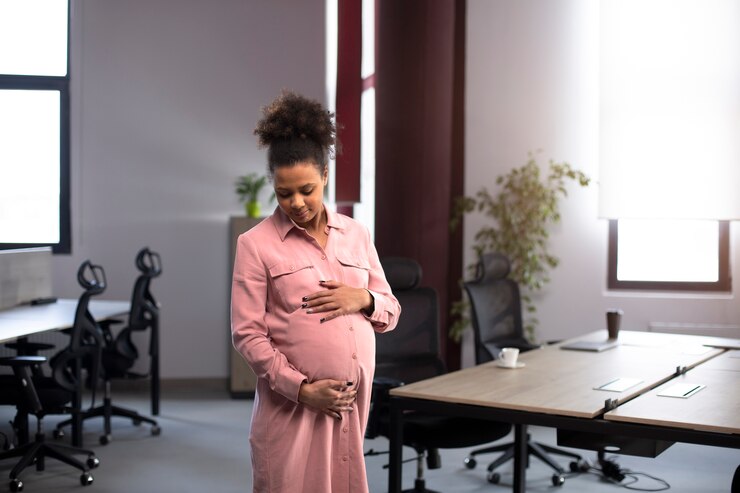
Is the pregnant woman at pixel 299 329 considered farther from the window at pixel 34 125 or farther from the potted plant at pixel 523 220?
the window at pixel 34 125

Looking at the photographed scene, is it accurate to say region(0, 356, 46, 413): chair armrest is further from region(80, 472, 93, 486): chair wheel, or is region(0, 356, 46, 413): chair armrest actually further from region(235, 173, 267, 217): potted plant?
region(235, 173, 267, 217): potted plant

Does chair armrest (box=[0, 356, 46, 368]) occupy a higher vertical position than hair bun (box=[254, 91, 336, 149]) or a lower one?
lower

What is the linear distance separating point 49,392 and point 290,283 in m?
2.98

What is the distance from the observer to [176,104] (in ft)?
23.8

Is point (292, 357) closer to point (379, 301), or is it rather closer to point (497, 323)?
point (379, 301)

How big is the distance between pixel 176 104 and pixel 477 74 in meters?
2.51

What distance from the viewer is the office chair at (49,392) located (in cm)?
436

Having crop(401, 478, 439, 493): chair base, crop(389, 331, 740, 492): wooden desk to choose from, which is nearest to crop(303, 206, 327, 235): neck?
crop(389, 331, 740, 492): wooden desk

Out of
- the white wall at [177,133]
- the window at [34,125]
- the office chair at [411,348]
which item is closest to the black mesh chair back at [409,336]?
the office chair at [411,348]

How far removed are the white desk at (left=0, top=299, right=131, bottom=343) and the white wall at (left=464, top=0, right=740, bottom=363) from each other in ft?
8.64

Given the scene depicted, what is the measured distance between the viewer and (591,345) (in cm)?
432

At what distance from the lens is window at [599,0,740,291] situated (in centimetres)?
594

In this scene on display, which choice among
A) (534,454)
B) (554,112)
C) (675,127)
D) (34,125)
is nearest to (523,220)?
(554,112)

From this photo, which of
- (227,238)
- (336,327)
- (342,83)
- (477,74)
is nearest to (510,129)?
(477,74)
